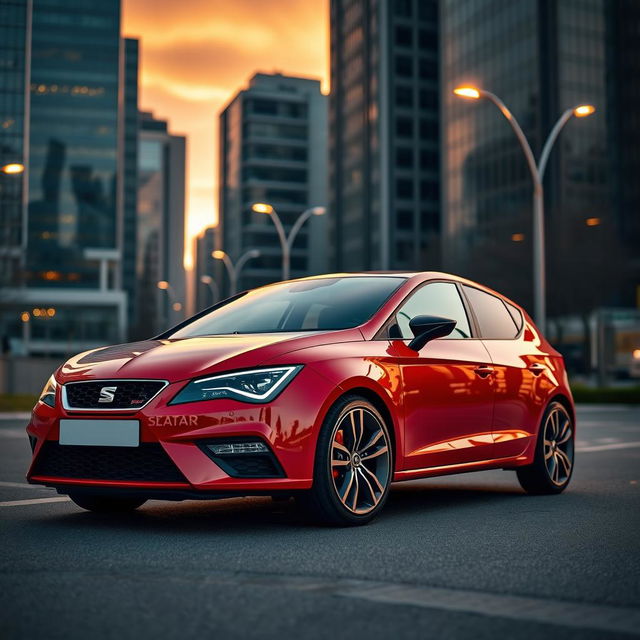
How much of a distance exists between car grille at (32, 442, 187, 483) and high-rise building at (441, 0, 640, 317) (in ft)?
210

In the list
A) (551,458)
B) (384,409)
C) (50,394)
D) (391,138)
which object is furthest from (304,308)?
(391,138)

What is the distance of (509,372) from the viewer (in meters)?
7.83

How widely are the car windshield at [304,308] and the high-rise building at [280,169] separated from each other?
417 ft

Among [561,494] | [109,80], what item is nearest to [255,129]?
[109,80]

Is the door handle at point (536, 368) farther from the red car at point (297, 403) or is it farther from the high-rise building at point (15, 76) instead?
the high-rise building at point (15, 76)

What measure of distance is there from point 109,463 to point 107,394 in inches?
15.1

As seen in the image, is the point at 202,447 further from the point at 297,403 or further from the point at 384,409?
the point at 384,409

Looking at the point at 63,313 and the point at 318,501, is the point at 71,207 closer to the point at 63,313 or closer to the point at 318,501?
the point at 63,313

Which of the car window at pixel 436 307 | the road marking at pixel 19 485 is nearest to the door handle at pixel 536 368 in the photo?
the car window at pixel 436 307

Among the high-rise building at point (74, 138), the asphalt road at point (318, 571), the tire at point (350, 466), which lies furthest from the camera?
the high-rise building at point (74, 138)

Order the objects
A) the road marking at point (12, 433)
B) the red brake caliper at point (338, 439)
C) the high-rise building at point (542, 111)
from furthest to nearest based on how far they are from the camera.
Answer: the high-rise building at point (542, 111) < the road marking at point (12, 433) < the red brake caliper at point (338, 439)

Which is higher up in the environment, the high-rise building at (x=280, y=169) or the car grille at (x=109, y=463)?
the high-rise building at (x=280, y=169)

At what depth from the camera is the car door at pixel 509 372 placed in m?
7.70

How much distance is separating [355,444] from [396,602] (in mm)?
2250
